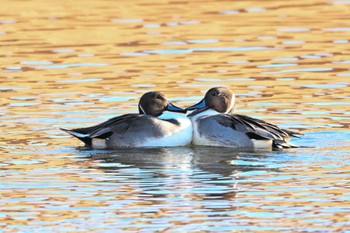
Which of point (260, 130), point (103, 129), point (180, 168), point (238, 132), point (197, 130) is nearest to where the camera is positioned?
point (180, 168)

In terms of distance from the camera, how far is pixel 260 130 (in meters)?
12.4

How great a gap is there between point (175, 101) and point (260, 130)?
275cm

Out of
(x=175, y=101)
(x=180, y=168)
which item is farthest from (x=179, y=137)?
(x=175, y=101)

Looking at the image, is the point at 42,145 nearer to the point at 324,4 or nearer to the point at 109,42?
the point at 109,42

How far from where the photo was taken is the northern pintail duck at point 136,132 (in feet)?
41.5

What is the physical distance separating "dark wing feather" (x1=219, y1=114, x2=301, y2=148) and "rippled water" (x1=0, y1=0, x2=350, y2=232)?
0.24 metres

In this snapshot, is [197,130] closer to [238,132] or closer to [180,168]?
[238,132]

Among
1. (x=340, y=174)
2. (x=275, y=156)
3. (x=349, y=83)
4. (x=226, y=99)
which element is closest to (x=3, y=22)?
(x=349, y=83)

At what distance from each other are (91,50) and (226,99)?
21.8 ft

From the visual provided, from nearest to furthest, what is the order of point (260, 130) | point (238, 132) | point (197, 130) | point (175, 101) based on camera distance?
point (260, 130) < point (238, 132) < point (197, 130) < point (175, 101)

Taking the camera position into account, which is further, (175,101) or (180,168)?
(175,101)

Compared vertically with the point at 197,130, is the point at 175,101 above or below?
above

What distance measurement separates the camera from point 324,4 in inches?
939

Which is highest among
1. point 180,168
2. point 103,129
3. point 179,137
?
point 103,129
